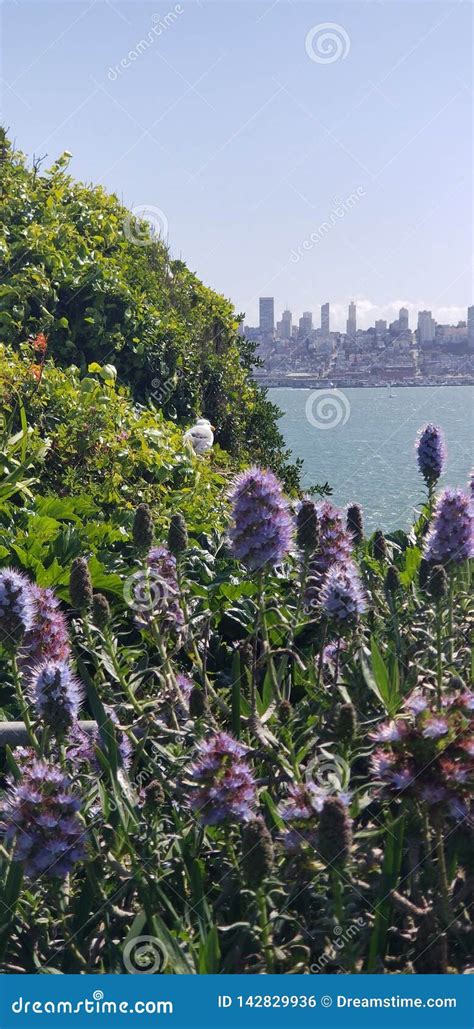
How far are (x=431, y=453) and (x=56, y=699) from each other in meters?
1.88

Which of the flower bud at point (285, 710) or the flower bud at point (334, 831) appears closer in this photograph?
the flower bud at point (334, 831)

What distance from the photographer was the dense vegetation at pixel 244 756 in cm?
191

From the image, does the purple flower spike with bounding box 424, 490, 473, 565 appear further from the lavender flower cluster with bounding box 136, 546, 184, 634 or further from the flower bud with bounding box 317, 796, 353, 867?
the flower bud with bounding box 317, 796, 353, 867

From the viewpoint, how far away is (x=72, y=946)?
2.04 metres

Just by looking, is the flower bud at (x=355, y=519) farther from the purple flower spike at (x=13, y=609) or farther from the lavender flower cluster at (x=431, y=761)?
the lavender flower cluster at (x=431, y=761)

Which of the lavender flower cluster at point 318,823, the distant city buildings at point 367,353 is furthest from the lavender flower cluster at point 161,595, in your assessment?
the distant city buildings at point 367,353

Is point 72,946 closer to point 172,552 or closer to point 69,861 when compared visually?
point 69,861

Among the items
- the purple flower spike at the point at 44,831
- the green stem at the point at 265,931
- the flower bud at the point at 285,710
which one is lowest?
the green stem at the point at 265,931

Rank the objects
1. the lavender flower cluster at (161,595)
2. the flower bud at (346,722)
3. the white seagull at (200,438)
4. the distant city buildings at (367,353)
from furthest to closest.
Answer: the distant city buildings at (367,353), the white seagull at (200,438), the lavender flower cluster at (161,595), the flower bud at (346,722)

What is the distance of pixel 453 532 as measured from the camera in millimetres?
2869

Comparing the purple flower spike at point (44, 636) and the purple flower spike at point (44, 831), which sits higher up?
the purple flower spike at point (44, 636)

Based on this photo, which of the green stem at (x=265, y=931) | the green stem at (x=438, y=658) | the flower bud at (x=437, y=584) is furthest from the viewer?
the flower bud at (x=437, y=584)

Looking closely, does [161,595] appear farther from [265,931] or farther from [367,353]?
[367,353]

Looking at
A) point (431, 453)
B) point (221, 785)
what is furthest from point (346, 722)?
point (431, 453)
